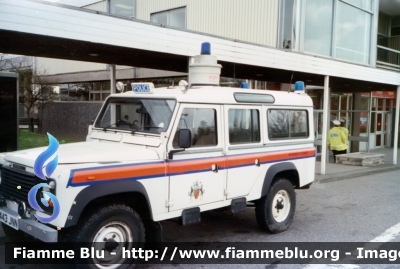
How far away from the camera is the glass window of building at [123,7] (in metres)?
19.3

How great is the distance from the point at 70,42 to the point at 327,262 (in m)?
5.58

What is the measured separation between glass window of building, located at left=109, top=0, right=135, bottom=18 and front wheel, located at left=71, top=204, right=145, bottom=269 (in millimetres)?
16485

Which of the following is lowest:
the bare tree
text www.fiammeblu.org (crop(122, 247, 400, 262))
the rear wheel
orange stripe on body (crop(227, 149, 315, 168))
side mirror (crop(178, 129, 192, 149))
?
text www.fiammeblu.org (crop(122, 247, 400, 262))

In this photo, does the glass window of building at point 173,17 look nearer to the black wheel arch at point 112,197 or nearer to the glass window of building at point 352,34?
the glass window of building at point 352,34

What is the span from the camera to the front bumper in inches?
150

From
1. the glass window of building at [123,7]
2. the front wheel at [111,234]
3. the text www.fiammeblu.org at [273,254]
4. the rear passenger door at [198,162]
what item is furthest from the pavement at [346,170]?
the glass window of building at [123,7]

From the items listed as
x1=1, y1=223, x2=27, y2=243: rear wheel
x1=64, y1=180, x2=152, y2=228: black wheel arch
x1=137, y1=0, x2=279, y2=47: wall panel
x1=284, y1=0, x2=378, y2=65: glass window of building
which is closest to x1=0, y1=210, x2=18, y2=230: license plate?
x1=1, y1=223, x2=27, y2=243: rear wheel

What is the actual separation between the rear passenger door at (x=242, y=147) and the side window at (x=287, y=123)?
30cm

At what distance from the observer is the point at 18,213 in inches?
170

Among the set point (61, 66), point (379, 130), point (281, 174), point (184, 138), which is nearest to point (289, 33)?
point (281, 174)

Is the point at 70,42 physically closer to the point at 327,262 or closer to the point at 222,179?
the point at 222,179

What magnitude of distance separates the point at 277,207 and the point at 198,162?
2.08m

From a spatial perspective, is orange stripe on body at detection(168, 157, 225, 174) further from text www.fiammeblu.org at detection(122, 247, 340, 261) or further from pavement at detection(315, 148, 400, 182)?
pavement at detection(315, 148, 400, 182)

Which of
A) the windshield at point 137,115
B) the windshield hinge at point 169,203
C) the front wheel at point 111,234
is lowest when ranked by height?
the front wheel at point 111,234
